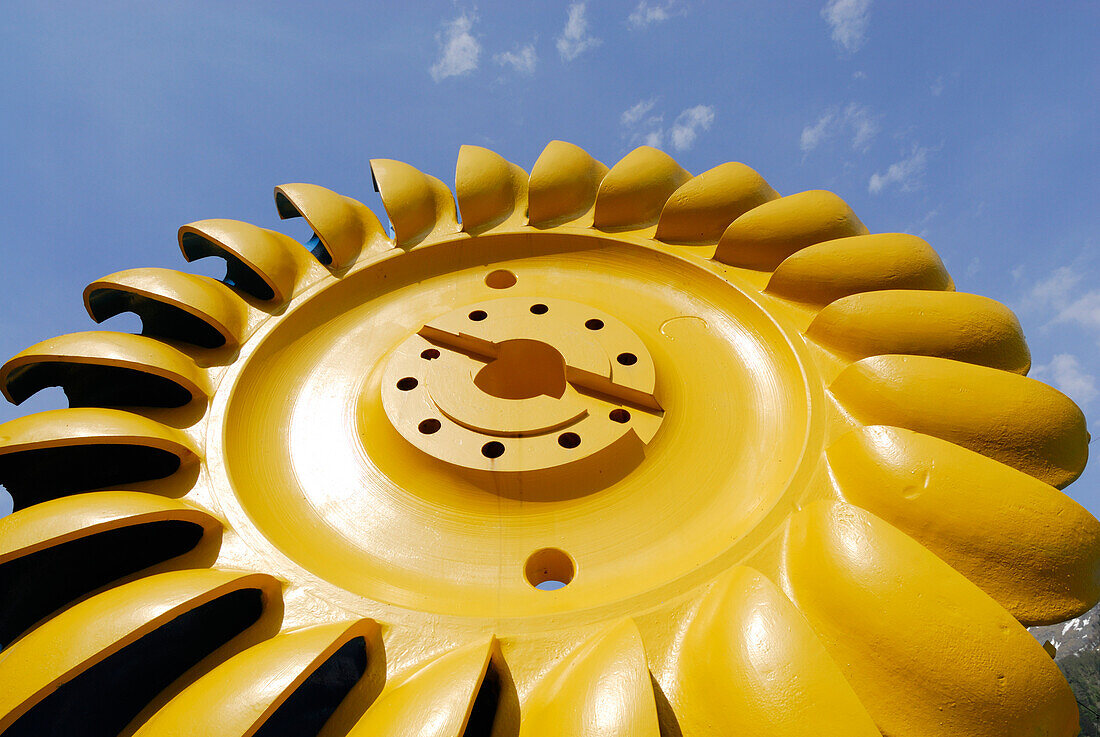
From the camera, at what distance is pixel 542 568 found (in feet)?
22.0

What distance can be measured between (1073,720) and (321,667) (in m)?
5.24

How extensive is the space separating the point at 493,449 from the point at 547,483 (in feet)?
2.22

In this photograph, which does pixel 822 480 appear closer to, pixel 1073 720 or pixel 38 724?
pixel 1073 720

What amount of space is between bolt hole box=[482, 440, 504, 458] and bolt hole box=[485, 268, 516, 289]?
3409 mm

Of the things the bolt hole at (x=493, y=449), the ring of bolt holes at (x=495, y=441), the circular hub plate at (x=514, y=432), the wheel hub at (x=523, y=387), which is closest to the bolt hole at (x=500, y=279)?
the ring of bolt holes at (x=495, y=441)

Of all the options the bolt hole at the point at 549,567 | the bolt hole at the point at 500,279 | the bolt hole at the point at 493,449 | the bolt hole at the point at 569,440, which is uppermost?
the bolt hole at the point at 500,279

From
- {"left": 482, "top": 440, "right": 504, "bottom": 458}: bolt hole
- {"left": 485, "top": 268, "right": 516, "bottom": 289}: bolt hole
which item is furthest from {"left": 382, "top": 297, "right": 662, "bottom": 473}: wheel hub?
{"left": 485, "top": 268, "right": 516, "bottom": 289}: bolt hole

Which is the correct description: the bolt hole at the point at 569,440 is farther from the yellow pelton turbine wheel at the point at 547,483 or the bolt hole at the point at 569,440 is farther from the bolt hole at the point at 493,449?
the bolt hole at the point at 493,449

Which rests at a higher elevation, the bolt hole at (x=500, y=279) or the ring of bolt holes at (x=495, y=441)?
the bolt hole at (x=500, y=279)

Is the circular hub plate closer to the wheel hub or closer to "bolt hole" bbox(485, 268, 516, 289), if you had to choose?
the wheel hub

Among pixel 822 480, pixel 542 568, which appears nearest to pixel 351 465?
pixel 542 568

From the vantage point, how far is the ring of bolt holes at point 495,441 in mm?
7469

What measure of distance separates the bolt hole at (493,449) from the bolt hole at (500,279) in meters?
3.41

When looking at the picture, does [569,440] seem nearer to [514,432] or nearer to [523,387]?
[514,432]
